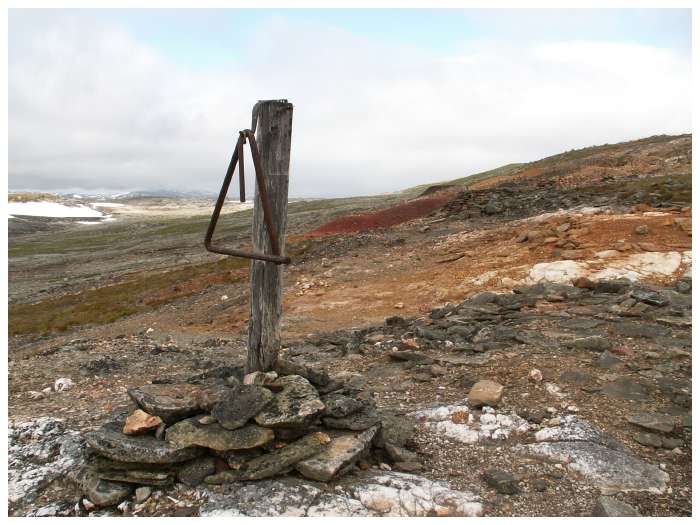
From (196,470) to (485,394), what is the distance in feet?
13.0

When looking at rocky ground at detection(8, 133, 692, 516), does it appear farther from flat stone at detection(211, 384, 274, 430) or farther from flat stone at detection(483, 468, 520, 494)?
flat stone at detection(211, 384, 274, 430)

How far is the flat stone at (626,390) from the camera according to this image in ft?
22.3

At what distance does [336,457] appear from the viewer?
16.9 feet

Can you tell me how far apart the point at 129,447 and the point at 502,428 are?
14.6 feet

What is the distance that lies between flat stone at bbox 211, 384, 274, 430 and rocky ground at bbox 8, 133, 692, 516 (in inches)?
6.5

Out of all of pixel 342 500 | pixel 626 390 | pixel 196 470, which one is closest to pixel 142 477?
pixel 196 470

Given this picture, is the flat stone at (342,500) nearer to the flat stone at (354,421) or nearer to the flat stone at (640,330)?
the flat stone at (354,421)

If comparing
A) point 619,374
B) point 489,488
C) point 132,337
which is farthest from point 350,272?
point 489,488

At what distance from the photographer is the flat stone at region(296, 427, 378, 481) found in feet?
16.4

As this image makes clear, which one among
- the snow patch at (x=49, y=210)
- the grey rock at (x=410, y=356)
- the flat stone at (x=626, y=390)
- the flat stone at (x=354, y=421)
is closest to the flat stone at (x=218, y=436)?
the flat stone at (x=354, y=421)

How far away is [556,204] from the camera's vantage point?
2619 centimetres

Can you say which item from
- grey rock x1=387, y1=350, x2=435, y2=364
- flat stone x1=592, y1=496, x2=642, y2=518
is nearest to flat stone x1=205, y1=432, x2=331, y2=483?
flat stone x1=592, y1=496, x2=642, y2=518
